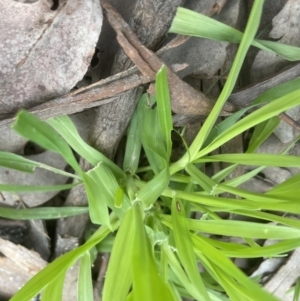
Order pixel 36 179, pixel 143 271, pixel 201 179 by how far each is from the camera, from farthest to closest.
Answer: pixel 36 179 → pixel 201 179 → pixel 143 271

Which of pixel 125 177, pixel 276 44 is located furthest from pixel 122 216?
pixel 276 44

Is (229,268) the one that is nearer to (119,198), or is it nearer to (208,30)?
(119,198)

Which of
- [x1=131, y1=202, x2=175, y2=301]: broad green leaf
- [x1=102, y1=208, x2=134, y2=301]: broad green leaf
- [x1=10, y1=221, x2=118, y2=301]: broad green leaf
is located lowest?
[x1=10, y1=221, x2=118, y2=301]: broad green leaf

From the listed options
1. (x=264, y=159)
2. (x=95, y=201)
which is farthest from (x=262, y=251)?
(x=95, y=201)

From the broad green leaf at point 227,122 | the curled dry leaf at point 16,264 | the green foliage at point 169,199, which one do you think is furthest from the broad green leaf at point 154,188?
the curled dry leaf at point 16,264

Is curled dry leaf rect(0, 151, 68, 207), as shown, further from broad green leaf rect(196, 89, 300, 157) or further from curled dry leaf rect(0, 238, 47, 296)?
broad green leaf rect(196, 89, 300, 157)

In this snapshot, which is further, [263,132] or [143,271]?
[263,132]

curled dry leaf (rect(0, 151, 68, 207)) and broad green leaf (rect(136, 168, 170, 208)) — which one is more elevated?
broad green leaf (rect(136, 168, 170, 208))

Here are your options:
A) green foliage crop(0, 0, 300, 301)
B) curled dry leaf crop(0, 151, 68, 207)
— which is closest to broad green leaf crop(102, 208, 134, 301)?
green foliage crop(0, 0, 300, 301)
